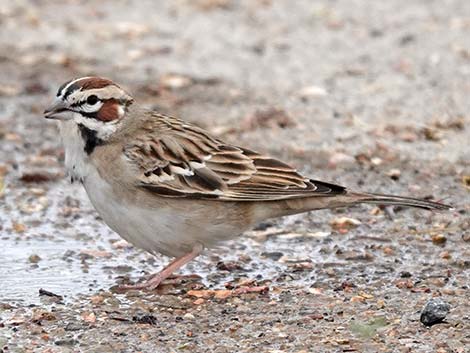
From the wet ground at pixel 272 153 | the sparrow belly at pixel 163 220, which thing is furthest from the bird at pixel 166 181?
the wet ground at pixel 272 153

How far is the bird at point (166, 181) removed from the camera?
21.7 ft

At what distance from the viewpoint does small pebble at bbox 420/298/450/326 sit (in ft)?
20.0

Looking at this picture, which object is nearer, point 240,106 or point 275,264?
point 275,264

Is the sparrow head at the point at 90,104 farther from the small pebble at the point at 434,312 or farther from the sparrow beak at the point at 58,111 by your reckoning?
the small pebble at the point at 434,312

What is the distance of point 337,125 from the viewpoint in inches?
383

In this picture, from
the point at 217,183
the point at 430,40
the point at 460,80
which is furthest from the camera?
the point at 430,40

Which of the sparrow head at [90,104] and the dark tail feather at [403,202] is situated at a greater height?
the sparrow head at [90,104]

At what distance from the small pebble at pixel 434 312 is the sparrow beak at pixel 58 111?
2118 mm

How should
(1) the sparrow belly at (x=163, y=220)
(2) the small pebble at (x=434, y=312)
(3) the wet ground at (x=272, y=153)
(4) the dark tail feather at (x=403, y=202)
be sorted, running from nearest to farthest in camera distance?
(2) the small pebble at (x=434, y=312), (3) the wet ground at (x=272, y=153), (1) the sparrow belly at (x=163, y=220), (4) the dark tail feather at (x=403, y=202)

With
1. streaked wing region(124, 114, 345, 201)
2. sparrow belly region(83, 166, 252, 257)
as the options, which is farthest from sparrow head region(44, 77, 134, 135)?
sparrow belly region(83, 166, 252, 257)

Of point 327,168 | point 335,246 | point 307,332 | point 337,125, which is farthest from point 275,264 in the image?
point 337,125

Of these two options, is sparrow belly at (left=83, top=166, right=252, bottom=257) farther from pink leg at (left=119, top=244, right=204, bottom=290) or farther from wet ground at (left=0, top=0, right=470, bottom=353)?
wet ground at (left=0, top=0, right=470, bottom=353)

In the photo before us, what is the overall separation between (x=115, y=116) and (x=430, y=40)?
207 inches

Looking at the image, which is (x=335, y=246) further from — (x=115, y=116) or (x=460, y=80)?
(x=460, y=80)
